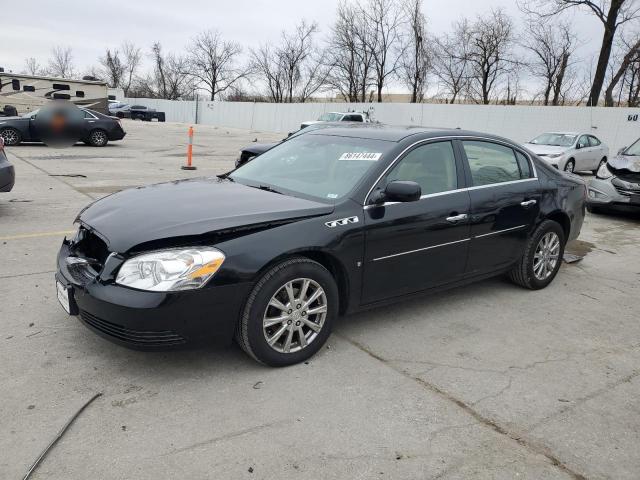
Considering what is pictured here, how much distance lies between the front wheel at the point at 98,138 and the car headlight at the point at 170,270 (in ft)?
55.7

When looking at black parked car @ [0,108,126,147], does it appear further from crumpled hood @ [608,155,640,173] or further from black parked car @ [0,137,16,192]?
crumpled hood @ [608,155,640,173]

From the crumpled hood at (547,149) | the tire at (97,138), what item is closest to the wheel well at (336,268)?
the crumpled hood at (547,149)

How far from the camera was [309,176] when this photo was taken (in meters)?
4.27

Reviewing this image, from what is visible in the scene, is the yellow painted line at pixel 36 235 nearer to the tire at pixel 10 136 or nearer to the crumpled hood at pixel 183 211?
the crumpled hood at pixel 183 211

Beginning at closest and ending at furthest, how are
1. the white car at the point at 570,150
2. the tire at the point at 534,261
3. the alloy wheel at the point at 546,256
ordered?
the tire at the point at 534,261, the alloy wheel at the point at 546,256, the white car at the point at 570,150

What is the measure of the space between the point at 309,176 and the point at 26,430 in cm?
254

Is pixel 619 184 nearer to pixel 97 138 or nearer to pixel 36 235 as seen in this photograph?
pixel 36 235

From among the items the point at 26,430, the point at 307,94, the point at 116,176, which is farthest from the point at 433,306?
the point at 307,94

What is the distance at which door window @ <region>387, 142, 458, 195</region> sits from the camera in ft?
13.7

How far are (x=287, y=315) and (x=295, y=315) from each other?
58 millimetres

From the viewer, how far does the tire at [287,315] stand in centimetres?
329

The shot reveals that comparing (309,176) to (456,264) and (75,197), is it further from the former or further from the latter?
(75,197)

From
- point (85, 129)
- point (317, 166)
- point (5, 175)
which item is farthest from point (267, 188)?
point (85, 129)

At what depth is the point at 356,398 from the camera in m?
3.20
